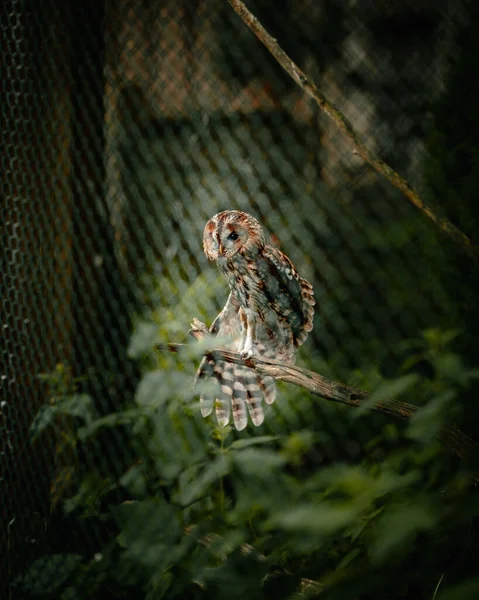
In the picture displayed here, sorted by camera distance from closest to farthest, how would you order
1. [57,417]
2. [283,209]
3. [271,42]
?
[271,42], [57,417], [283,209]

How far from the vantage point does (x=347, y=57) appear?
185 cm

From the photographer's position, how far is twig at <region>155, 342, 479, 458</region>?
2.04 ft

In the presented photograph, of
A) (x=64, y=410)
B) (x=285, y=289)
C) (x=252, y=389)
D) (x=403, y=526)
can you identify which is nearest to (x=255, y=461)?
(x=252, y=389)

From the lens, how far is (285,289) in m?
1.13

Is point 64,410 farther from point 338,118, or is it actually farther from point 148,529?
point 338,118

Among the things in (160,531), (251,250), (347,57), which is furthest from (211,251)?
(347,57)

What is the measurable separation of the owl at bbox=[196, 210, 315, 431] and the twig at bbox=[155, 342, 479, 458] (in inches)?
6.3

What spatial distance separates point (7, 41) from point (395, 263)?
4.20 ft

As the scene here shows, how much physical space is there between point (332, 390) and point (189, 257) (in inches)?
45.1

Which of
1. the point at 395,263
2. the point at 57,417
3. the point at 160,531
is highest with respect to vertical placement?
the point at 395,263

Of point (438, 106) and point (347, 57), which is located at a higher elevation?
point (438, 106)

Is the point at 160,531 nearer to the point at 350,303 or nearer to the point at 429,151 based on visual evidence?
the point at 350,303

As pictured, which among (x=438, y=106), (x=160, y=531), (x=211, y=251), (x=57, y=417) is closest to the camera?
(x=211, y=251)

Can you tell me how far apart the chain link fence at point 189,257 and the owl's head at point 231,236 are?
1.23 ft
